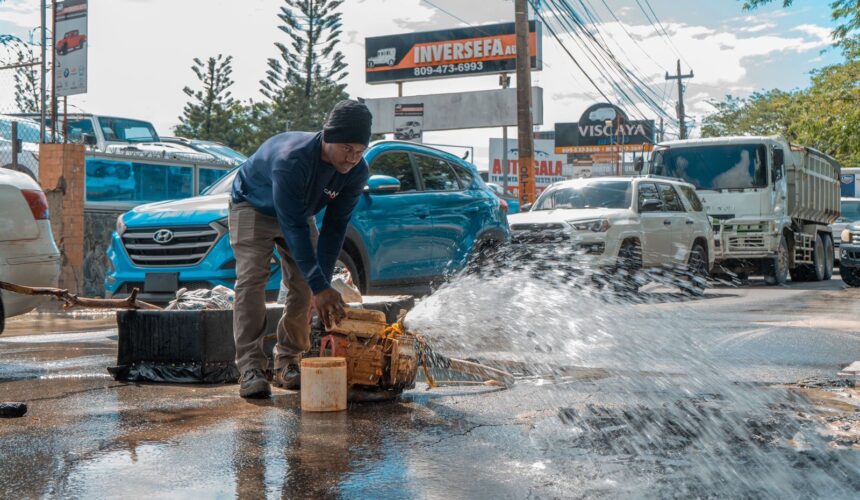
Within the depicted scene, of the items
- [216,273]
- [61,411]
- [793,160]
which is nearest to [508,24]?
[793,160]

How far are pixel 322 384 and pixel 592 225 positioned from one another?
358 inches

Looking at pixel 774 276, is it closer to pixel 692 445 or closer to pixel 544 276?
pixel 544 276

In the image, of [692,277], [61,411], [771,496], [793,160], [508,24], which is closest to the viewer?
[771,496]

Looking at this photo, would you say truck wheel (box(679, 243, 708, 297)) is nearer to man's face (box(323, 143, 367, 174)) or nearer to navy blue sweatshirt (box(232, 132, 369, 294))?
navy blue sweatshirt (box(232, 132, 369, 294))

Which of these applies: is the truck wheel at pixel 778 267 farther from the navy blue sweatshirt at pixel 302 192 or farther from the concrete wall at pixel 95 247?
the navy blue sweatshirt at pixel 302 192

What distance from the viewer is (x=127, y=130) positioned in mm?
20062

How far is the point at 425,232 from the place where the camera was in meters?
9.47

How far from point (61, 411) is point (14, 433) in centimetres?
58

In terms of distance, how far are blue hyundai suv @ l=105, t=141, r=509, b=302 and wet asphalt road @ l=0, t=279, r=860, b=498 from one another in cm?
177

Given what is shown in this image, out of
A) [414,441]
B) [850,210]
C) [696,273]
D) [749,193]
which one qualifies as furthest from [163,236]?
[850,210]

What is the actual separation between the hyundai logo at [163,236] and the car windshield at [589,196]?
7.44 meters

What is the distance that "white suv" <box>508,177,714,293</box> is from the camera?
1350 centimetres

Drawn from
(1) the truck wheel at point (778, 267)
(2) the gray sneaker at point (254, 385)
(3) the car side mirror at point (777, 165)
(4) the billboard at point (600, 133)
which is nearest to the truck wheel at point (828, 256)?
(1) the truck wheel at point (778, 267)

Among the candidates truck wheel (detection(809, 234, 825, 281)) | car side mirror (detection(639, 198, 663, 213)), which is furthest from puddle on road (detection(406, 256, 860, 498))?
truck wheel (detection(809, 234, 825, 281))
